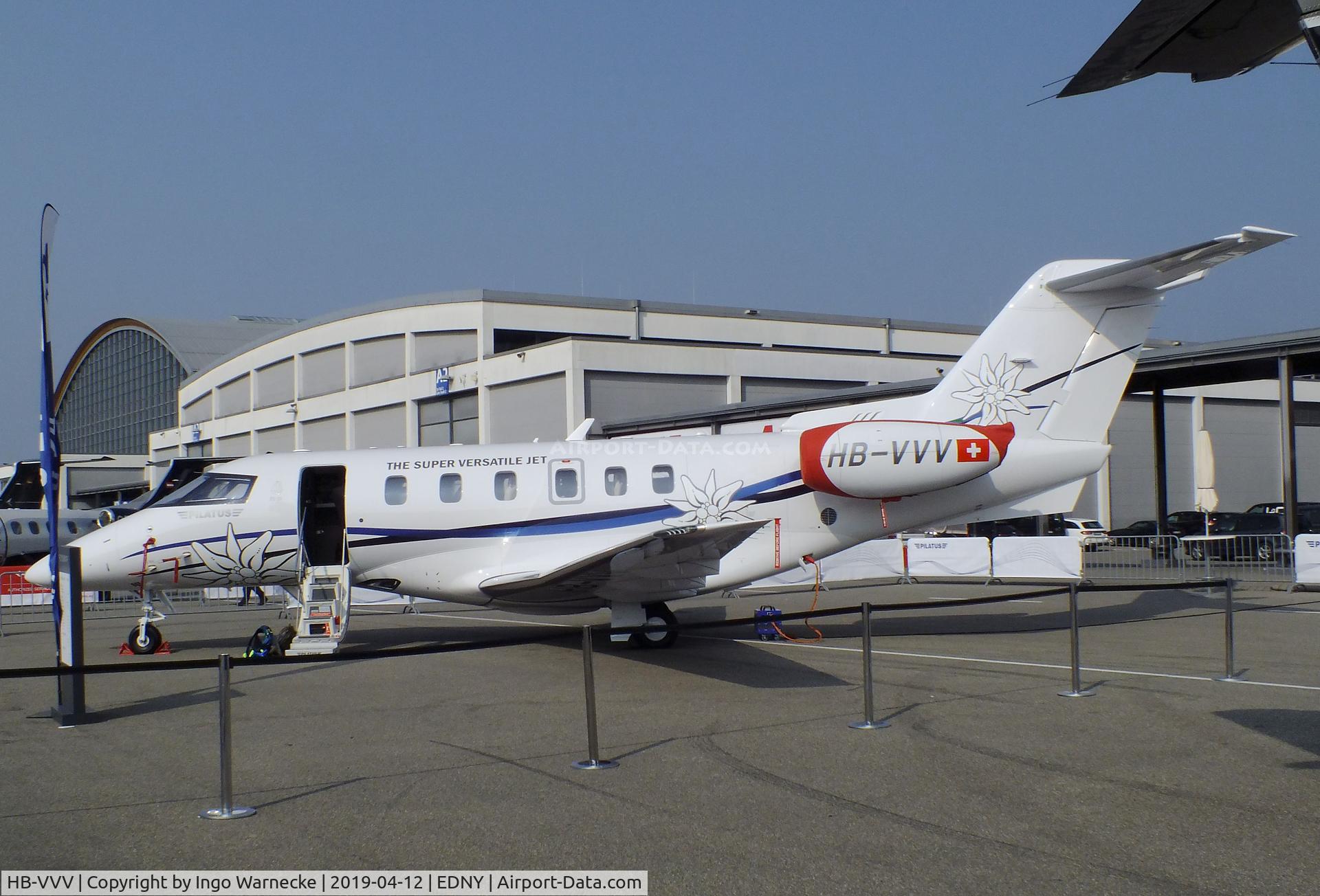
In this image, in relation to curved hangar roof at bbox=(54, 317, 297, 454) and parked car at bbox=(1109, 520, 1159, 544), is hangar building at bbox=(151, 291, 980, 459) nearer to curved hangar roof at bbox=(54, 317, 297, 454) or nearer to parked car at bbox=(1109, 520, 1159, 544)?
parked car at bbox=(1109, 520, 1159, 544)

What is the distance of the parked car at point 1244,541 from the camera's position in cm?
2354

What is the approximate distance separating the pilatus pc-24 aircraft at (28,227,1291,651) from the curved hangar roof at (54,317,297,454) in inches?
1932

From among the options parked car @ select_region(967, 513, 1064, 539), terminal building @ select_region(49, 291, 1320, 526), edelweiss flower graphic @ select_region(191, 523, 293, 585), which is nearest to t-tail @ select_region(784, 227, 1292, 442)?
edelweiss flower graphic @ select_region(191, 523, 293, 585)

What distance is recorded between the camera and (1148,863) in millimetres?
5328

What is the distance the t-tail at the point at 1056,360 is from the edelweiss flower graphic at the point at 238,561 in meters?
7.87

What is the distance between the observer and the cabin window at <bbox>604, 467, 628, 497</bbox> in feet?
46.5

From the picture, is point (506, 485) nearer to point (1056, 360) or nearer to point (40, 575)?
point (40, 575)

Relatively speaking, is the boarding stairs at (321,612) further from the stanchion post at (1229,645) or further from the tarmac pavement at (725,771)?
the stanchion post at (1229,645)

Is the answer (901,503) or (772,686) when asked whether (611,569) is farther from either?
(901,503)

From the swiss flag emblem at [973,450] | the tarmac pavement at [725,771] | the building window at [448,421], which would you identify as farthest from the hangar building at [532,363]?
the tarmac pavement at [725,771]

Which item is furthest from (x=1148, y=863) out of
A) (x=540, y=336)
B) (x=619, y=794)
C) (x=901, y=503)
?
(x=540, y=336)

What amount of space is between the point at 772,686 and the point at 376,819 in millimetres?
5356

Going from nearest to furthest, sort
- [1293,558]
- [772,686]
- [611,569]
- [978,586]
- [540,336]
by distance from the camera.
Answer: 1. [772,686]
2. [611,569]
3. [1293,558]
4. [978,586]
5. [540,336]

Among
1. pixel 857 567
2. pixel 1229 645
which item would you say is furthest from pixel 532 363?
pixel 1229 645
